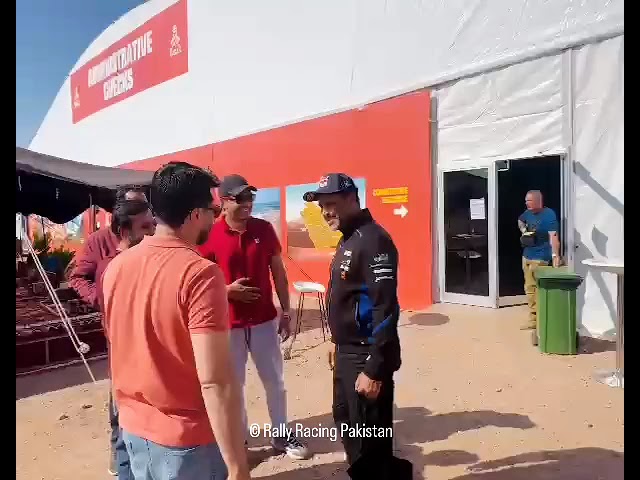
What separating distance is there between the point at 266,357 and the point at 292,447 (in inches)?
26.4

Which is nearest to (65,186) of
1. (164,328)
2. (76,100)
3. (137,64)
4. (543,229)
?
(543,229)

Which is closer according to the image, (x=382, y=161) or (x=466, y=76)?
(x=466, y=76)

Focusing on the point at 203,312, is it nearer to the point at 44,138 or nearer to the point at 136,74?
the point at 136,74

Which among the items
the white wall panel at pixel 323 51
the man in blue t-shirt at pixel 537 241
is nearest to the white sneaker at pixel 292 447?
the man in blue t-shirt at pixel 537 241

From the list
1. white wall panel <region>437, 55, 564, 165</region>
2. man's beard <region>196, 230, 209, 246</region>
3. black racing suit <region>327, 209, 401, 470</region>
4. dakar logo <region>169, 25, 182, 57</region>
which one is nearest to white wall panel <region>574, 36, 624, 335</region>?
white wall panel <region>437, 55, 564, 165</region>

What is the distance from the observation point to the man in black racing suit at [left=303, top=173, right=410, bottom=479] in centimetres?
224

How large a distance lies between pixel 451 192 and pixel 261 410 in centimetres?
451

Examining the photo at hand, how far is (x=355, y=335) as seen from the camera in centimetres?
238

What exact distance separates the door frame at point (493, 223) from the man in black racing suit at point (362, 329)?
4554 millimetres

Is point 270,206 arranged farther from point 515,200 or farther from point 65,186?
point 515,200

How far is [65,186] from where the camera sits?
804 centimetres

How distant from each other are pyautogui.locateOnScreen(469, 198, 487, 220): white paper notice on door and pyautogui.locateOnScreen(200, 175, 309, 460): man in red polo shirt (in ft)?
14.9

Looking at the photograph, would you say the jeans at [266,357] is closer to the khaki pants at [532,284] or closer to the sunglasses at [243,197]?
the sunglasses at [243,197]

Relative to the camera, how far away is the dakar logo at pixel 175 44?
44.3ft
